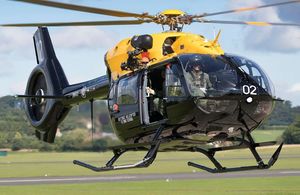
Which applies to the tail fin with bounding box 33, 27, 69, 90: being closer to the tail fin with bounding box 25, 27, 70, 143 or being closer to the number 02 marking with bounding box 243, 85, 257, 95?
the tail fin with bounding box 25, 27, 70, 143

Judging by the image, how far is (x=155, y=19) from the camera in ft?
52.6

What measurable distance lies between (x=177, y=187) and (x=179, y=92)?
20627 millimetres

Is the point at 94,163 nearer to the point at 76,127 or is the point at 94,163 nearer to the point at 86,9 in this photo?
the point at 76,127

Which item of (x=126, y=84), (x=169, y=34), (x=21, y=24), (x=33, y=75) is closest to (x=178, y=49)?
(x=169, y=34)

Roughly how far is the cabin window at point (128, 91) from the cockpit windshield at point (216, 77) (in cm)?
158

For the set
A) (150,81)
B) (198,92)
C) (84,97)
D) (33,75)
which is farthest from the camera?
(33,75)

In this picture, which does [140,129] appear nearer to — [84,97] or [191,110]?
[191,110]

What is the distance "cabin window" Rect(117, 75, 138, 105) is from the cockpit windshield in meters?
1.58

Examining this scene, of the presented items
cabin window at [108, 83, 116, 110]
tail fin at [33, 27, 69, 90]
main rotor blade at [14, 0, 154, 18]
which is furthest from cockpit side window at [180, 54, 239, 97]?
tail fin at [33, 27, 69, 90]

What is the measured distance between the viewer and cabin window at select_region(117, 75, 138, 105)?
1545cm

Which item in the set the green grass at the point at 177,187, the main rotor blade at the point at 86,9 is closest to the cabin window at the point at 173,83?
the main rotor blade at the point at 86,9

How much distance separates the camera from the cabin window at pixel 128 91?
1545cm

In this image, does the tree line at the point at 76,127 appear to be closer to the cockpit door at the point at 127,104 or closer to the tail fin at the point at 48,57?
the tail fin at the point at 48,57

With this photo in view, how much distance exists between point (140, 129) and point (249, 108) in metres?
2.81
